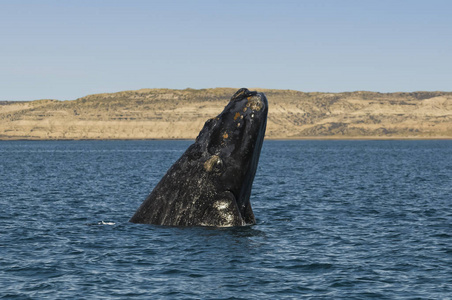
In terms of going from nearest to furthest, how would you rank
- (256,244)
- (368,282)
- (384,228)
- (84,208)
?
(368,282), (256,244), (384,228), (84,208)

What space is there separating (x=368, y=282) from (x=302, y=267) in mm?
1836

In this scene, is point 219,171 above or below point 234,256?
above

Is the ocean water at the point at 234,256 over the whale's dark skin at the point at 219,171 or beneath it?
beneath

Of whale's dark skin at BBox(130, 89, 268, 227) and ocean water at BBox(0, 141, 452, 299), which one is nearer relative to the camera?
ocean water at BBox(0, 141, 452, 299)

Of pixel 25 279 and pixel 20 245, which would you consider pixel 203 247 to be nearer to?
pixel 25 279

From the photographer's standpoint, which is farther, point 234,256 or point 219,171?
point 219,171

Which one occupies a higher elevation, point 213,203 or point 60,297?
point 213,203

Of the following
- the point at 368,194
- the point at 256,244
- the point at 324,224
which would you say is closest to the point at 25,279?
the point at 256,244

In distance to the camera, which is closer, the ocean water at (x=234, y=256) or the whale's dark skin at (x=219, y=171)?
the ocean water at (x=234, y=256)

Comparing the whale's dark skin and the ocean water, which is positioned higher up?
the whale's dark skin

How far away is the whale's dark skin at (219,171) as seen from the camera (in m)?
15.5

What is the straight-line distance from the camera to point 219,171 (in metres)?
15.5

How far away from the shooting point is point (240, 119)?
1561cm

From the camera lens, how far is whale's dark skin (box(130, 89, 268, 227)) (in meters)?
15.5
